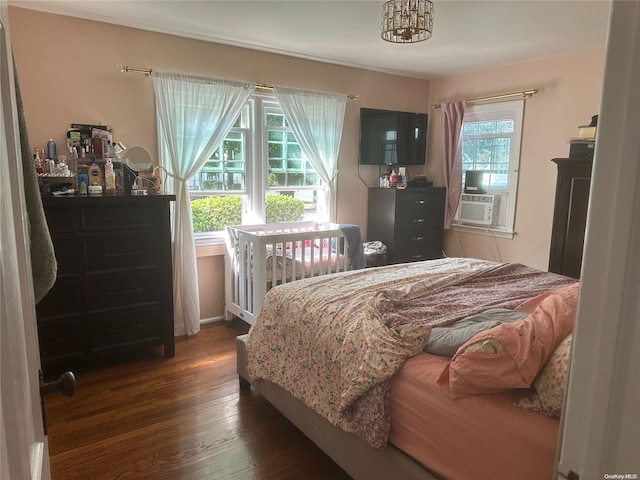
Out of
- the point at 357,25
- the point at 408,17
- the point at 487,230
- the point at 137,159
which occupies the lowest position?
the point at 487,230

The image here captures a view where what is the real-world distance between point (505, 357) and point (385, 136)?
351 centimetres

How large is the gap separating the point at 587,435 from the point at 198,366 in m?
2.93

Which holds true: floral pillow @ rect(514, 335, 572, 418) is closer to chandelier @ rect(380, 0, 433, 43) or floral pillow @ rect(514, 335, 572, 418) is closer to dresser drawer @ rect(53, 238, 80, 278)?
chandelier @ rect(380, 0, 433, 43)

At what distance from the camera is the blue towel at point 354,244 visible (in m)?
3.89

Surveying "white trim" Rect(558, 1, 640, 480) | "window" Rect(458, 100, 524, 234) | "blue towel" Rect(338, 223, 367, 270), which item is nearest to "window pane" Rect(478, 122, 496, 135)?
"window" Rect(458, 100, 524, 234)

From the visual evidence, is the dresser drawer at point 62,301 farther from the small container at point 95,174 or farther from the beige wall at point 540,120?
the beige wall at point 540,120

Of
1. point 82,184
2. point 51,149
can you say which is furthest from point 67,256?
point 51,149

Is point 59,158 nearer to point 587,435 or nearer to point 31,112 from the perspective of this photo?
point 31,112

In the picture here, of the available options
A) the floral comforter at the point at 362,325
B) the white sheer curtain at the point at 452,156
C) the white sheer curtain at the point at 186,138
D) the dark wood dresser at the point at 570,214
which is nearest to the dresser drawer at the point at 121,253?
the white sheer curtain at the point at 186,138

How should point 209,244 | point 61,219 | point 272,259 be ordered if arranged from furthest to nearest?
point 209,244, point 272,259, point 61,219

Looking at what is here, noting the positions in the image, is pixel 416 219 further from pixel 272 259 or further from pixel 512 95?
pixel 272 259

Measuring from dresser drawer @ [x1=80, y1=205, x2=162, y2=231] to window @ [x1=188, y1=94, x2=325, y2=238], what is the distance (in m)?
0.76

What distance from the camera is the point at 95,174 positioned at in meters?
3.03

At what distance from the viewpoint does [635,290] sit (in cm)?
47
